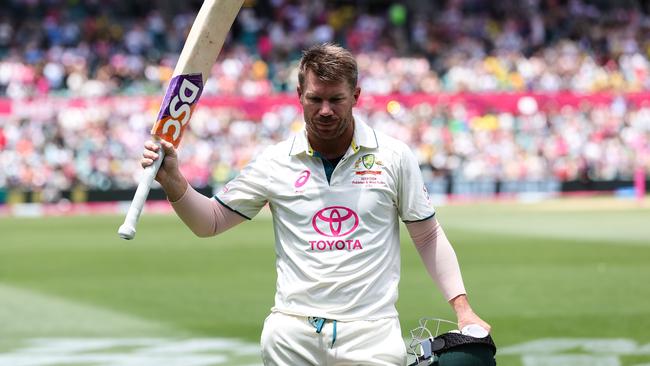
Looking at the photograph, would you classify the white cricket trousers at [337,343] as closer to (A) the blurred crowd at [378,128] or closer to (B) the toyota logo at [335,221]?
(B) the toyota logo at [335,221]

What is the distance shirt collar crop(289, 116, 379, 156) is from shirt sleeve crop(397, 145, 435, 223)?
0.14 m

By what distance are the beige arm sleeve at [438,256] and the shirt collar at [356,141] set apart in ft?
1.20

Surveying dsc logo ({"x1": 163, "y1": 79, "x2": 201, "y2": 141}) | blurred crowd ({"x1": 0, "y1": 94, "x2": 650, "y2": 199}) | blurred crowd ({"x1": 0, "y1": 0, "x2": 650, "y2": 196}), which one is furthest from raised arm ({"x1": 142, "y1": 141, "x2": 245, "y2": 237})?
blurred crowd ({"x1": 0, "y1": 0, "x2": 650, "y2": 196})

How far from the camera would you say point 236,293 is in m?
13.0

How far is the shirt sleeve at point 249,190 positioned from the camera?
4324 millimetres

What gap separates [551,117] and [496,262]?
66.0 feet

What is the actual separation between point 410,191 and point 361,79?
3072 centimetres

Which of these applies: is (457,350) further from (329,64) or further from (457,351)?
(329,64)

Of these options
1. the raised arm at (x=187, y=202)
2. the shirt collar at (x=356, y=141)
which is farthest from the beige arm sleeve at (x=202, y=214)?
the shirt collar at (x=356, y=141)

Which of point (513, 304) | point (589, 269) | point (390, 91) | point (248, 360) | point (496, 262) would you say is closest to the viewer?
point (248, 360)

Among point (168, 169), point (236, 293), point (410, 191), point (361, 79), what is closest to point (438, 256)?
point (410, 191)

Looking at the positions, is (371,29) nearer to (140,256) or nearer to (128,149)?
(128,149)

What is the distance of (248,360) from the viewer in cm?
870

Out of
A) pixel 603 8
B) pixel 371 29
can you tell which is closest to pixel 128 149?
pixel 371 29
